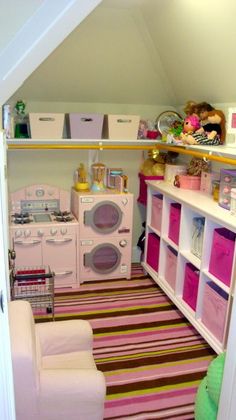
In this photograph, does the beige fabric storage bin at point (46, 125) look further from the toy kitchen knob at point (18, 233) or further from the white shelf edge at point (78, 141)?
the toy kitchen knob at point (18, 233)

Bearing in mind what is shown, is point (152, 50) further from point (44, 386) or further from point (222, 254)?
point (44, 386)

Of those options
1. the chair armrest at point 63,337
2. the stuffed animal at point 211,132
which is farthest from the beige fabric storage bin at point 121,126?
the chair armrest at point 63,337

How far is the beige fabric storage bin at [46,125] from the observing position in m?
3.20

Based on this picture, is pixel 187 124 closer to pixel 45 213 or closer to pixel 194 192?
pixel 194 192

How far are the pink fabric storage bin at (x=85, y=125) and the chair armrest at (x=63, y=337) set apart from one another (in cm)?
191

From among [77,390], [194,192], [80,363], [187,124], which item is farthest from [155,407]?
[187,124]

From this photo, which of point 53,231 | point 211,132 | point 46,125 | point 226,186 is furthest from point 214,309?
point 46,125

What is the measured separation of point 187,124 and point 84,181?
1183 millimetres

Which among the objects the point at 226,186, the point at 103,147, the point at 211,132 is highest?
the point at 211,132

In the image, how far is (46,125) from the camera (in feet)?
10.6

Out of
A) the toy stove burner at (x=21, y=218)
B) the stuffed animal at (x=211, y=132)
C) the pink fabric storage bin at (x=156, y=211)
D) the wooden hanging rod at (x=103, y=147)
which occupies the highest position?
the stuffed animal at (x=211, y=132)

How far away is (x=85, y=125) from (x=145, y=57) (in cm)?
78

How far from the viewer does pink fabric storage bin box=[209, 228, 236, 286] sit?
91.0 inches

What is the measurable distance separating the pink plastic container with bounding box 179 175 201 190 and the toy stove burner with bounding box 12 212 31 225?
56.4 inches
